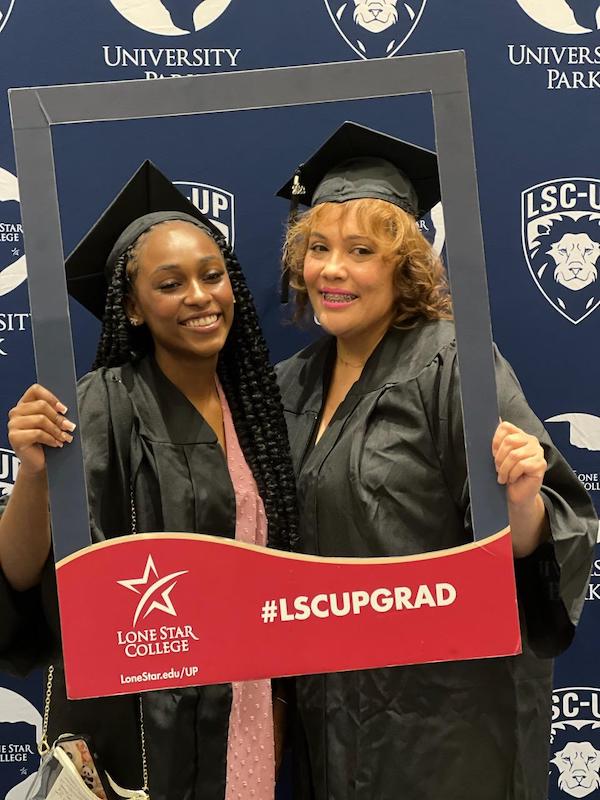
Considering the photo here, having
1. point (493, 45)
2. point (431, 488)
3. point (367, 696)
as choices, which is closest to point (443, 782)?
point (367, 696)

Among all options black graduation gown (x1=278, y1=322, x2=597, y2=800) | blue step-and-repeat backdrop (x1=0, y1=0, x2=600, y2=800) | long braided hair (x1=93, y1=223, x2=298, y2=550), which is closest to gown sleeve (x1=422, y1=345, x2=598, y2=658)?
black graduation gown (x1=278, y1=322, x2=597, y2=800)

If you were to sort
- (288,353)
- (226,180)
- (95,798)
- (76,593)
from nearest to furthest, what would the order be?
(76,593), (95,798), (288,353), (226,180)

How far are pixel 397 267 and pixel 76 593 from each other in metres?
0.67

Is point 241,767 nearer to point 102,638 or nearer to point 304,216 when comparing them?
point 102,638

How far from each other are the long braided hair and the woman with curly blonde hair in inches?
1.2

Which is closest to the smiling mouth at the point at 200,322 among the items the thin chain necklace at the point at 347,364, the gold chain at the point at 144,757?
the thin chain necklace at the point at 347,364

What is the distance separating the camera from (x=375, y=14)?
170 cm

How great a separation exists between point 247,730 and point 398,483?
46 cm

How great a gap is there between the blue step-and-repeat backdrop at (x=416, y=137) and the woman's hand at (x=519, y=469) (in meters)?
0.51

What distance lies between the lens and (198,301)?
50.5 inches

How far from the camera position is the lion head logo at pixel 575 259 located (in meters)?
1.75

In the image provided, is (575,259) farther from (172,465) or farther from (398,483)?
(172,465)

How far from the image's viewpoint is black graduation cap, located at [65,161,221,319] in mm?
1316

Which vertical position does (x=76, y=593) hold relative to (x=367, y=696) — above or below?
above
